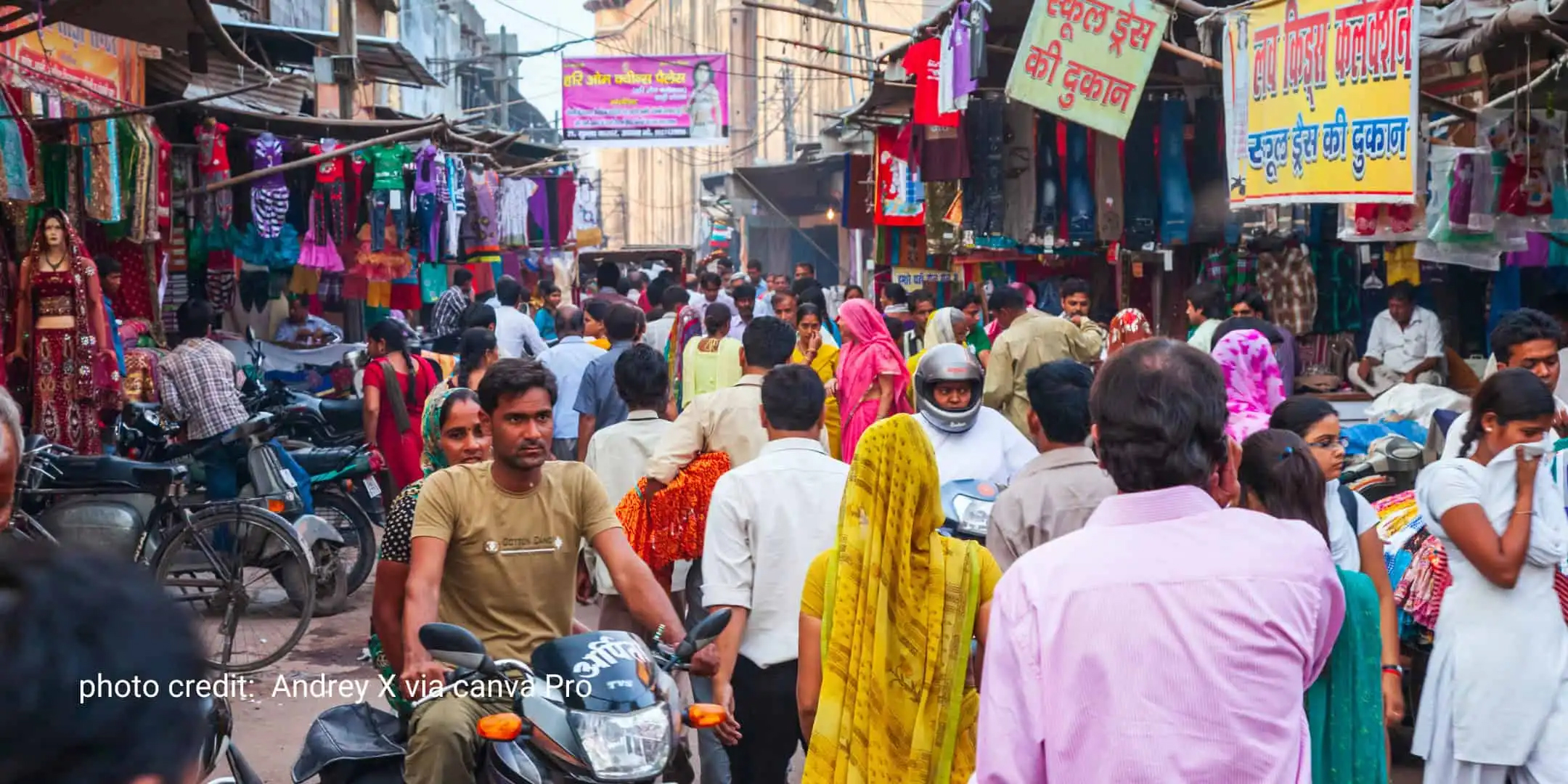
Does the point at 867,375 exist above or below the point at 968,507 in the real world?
above

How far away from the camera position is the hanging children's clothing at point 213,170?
12.1 meters

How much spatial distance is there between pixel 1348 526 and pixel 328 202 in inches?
436

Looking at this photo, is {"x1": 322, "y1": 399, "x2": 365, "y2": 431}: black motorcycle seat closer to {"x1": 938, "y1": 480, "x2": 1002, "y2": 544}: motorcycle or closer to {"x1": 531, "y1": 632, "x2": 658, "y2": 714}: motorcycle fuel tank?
{"x1": 938, "y1": 480, "x2": 1002, "y2": 544}: motorcycle

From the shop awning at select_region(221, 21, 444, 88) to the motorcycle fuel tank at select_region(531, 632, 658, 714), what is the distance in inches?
500

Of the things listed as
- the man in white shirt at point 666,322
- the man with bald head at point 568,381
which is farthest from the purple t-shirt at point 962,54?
the man with bald head at point 568,381

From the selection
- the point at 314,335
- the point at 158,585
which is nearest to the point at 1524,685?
the point at 158,585

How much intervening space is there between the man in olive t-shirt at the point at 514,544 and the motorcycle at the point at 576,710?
34 cm

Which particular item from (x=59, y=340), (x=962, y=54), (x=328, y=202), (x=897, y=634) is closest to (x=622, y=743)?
(x=897, y=634)

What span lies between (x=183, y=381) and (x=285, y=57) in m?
10.2

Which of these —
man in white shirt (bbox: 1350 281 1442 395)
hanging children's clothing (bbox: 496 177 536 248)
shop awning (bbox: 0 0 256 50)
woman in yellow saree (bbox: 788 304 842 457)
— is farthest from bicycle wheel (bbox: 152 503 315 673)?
hanging children's clothing (bbox: 496 177 536 248)

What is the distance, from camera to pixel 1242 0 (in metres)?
10.6

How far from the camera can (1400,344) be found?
11750mm

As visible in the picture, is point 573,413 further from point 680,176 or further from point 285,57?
point 680,176

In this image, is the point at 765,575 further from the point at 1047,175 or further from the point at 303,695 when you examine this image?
the point at 1047,175
